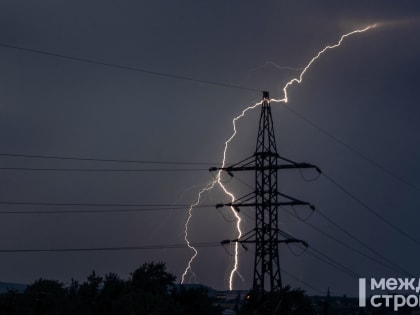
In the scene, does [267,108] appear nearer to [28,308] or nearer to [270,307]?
[270,307]

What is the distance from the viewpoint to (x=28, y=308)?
59.8 m

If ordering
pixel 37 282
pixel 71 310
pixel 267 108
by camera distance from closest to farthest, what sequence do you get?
1. pixel 267 108
2. pixel 71 310
3. pixel 37 282

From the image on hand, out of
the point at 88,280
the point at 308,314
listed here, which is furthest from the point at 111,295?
the point at 308,314

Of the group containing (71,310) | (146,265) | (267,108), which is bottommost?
(71,310)

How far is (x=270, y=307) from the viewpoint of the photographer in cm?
4528

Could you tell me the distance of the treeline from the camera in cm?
5522

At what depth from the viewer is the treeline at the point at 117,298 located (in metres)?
55.2

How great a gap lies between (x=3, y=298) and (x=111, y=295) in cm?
854

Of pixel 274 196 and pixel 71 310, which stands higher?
pixel 274 196

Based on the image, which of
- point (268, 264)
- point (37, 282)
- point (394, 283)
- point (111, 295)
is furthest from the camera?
point (37, 282)

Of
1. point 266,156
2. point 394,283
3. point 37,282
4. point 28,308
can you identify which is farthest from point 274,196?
point 37,282

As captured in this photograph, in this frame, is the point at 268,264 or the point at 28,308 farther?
the point at 28,308

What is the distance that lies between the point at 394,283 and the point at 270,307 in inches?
452

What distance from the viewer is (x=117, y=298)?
204 feet
